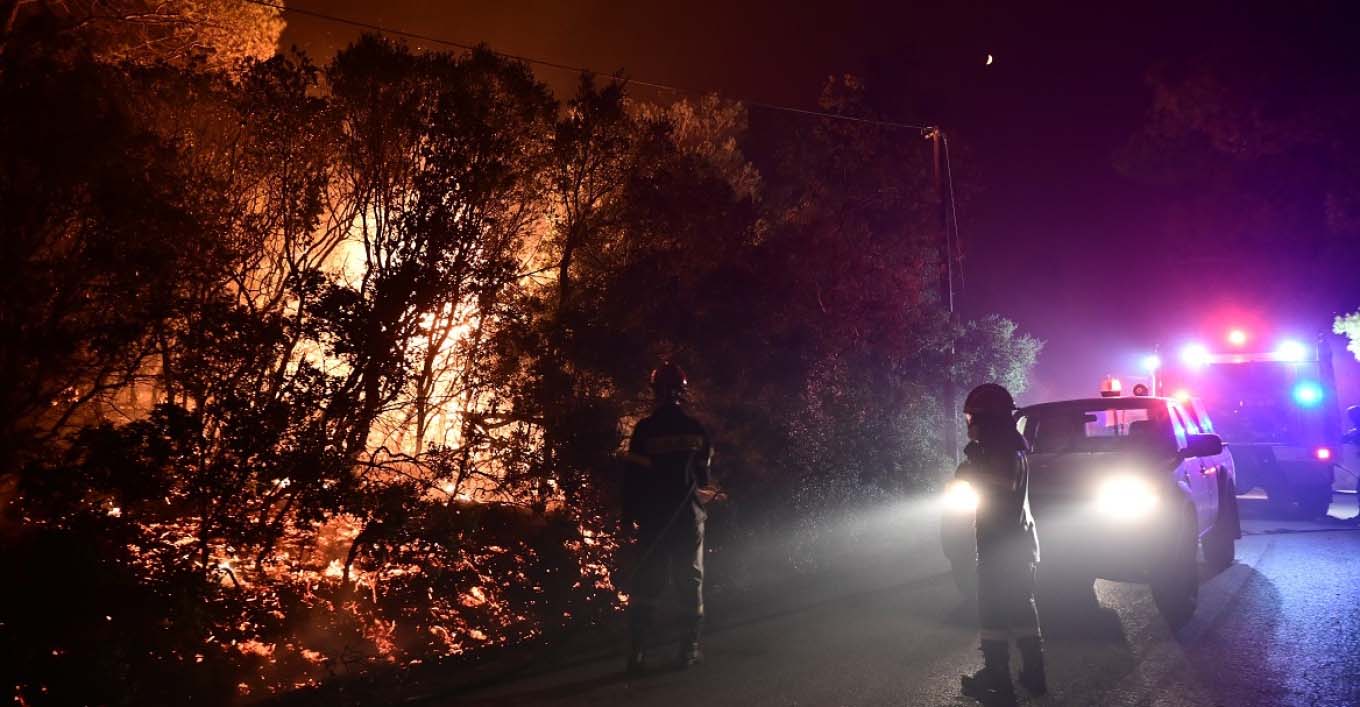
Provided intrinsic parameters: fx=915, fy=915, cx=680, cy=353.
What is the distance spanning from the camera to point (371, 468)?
7414mm

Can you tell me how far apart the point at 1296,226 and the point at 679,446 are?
82.3 feet

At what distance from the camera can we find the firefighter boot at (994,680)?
5258 millimetres

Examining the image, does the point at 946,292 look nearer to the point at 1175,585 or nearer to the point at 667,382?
the point at 1175,585

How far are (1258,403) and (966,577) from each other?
10034mm

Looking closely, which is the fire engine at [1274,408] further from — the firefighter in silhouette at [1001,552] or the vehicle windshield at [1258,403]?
the firefighter in silhouette at [1001,552]

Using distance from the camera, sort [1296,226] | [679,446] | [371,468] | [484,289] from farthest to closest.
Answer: [1296,226] < [484,289] < [371,468] < [679,446]

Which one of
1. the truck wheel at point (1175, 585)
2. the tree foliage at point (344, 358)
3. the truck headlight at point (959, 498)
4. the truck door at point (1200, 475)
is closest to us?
the tree foliage at point (344, 358)

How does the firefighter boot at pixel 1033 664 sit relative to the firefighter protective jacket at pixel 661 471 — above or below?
below

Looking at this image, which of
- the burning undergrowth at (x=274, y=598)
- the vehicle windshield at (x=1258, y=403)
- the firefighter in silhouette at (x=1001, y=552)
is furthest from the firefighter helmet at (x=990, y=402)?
the vehicle windshield at (x=1258, y=403)

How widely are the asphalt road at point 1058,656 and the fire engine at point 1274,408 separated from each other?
267 inches

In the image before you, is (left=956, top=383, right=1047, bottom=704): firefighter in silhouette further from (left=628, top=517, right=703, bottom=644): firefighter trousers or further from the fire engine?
the fire engine

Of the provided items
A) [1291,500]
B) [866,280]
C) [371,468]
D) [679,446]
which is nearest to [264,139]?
[371,468]

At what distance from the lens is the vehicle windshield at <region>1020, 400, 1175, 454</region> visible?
26.3 ft

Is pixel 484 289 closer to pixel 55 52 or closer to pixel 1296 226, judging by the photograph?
pixel 55 52
